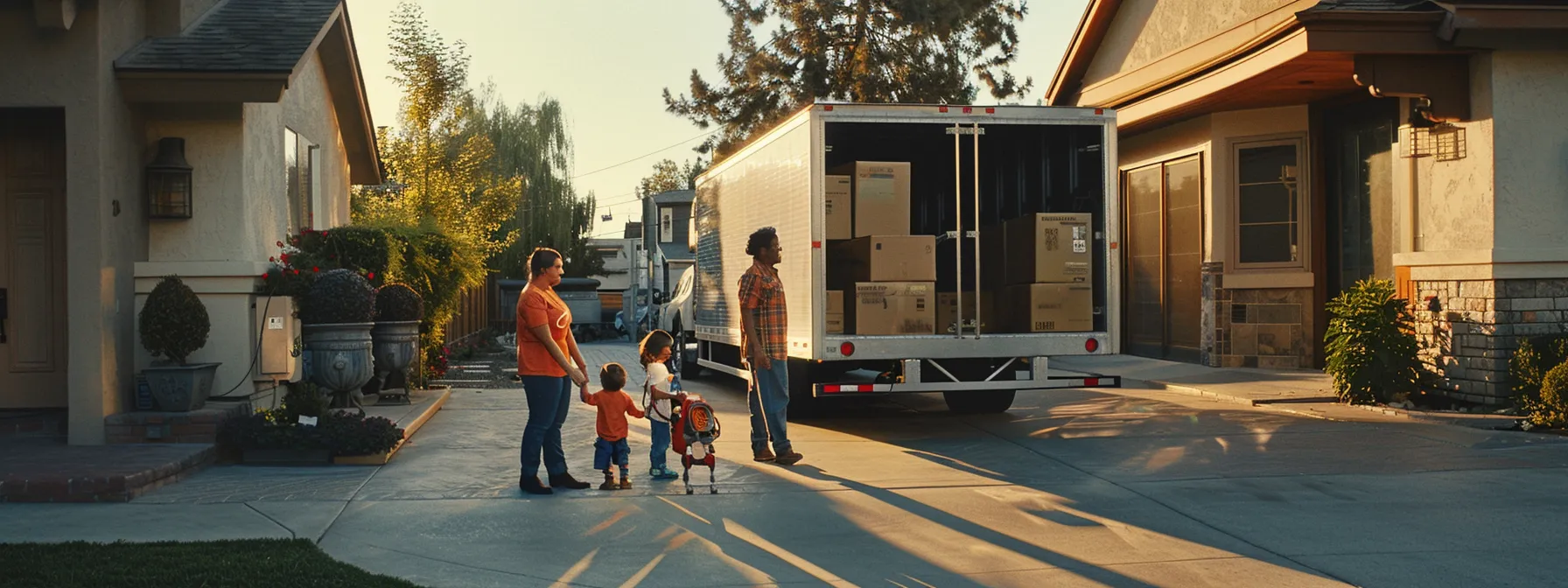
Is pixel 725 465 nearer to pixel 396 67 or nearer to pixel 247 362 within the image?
pixel 247 362

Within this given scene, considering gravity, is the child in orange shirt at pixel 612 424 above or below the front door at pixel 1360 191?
below

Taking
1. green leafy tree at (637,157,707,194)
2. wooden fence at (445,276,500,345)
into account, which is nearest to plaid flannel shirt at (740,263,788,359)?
wooden fence at (445,276,500,345)

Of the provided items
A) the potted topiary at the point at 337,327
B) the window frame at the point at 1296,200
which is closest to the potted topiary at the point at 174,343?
the potted topiary at the point at 337,327

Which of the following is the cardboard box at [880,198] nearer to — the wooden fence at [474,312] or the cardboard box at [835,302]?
the cardboard box at [835,302]

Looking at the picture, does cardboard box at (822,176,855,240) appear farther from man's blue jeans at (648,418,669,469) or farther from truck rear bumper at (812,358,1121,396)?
man's blue jeans at (648,418,669,469)

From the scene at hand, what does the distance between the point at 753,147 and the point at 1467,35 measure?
6.45m

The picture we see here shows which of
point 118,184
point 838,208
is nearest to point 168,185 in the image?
point 118,184

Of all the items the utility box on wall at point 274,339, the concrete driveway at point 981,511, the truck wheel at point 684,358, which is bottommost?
the concrete driveway at point 981,511

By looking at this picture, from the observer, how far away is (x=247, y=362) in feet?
35.7

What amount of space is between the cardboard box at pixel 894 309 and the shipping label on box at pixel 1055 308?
80 cm

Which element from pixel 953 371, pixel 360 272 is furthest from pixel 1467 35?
pixel 360 272

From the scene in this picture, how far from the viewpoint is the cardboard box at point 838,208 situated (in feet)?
37.2

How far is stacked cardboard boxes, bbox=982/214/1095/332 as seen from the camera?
11.2 meters

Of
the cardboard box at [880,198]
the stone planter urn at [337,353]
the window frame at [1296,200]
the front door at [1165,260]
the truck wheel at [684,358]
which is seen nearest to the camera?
the cardboard box at [880,198]
